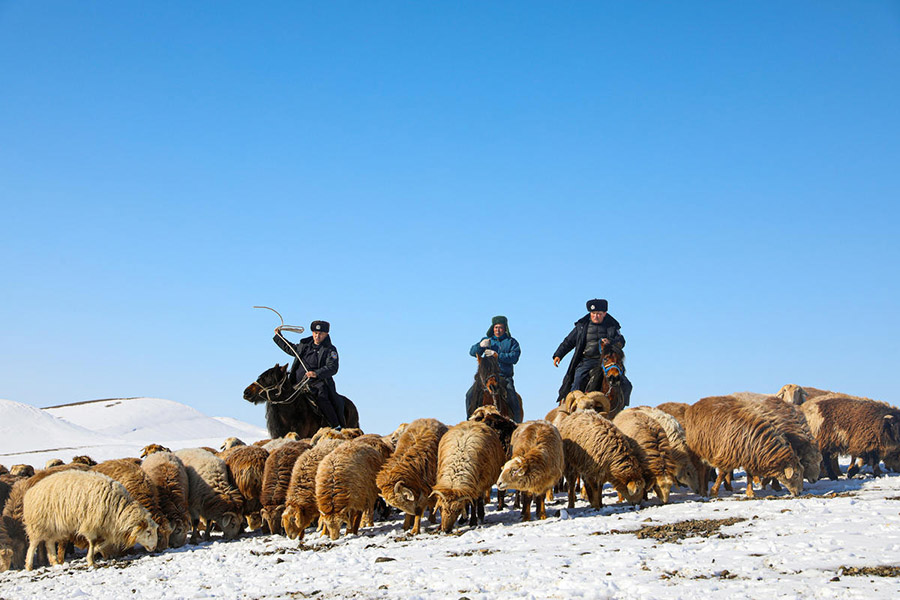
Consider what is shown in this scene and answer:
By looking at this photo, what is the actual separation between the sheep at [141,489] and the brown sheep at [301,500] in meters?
1.68

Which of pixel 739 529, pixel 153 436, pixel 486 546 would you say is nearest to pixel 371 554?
pixel 486 546

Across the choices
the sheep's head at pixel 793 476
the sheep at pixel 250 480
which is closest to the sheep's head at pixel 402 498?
the sheep at pixel 250 480

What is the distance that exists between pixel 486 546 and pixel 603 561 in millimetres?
1754

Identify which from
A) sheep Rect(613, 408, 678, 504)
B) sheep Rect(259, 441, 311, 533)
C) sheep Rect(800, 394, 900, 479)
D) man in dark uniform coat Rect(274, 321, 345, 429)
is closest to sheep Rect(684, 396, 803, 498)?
sheep Rect(613, 408, 678, 504)

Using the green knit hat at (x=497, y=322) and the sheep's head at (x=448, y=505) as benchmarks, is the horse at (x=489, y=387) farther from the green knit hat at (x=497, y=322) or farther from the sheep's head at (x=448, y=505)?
the sheep's head at (x=448, y=505)

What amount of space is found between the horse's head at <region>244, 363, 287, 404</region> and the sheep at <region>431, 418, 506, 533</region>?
23.8 feet

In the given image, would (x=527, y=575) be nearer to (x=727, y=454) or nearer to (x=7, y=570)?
(x=727, y=454)

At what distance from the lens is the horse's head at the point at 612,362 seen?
52.3ft

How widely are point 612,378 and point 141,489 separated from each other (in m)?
9.12

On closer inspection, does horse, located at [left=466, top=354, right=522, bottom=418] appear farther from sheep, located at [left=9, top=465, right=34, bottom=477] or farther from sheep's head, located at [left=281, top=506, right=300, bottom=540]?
sheep, located at [left=9, top=465, right=34, bottom=477]

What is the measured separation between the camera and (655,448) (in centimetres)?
1141

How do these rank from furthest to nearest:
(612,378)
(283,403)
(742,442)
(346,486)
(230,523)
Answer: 1. (283,403)
2. (612,378)
3. (230,523)
4. (742,442)
5. (346,486)

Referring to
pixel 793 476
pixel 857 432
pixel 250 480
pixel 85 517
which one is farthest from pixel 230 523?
pixel 857 432

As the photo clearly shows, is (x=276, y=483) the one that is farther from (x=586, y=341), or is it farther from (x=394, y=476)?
(x=586, y=341)
